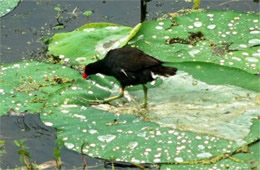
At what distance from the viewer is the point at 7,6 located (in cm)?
707

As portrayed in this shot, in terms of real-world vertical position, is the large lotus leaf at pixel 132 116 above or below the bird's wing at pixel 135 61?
below

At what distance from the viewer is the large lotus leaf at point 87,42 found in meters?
5.91

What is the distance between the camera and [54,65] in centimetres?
582

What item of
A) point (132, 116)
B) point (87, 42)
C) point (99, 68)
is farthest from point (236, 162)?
point (87, 42)

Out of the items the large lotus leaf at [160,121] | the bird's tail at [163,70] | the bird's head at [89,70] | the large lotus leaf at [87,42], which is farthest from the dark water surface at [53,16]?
the bird's tail at [163,70]

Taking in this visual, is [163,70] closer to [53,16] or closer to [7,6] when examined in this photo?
[53,16]

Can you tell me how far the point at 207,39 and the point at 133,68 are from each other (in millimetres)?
1145

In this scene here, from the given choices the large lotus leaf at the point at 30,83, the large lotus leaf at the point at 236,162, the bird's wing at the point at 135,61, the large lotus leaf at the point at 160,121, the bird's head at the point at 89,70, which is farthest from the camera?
the bird's head at the point at 89,70

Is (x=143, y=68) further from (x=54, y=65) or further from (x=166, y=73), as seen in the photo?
(x=54, y=65)

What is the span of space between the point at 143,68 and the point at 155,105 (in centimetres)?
30

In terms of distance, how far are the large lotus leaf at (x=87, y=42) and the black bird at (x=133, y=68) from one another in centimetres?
69

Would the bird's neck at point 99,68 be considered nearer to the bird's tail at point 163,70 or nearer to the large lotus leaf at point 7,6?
the bird's tail at point 163,70

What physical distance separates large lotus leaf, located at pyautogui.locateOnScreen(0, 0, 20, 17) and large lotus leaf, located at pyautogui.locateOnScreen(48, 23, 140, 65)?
38.6 inches

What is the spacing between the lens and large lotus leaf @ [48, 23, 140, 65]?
5.91 metres
